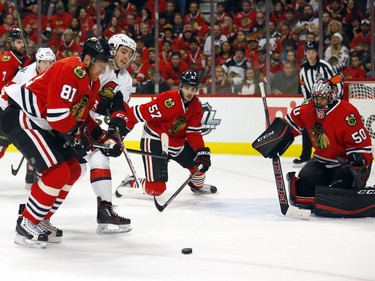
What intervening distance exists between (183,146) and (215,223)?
44.1 inches

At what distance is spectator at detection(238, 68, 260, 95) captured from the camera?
28.1ft

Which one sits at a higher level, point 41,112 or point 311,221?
point 41,112

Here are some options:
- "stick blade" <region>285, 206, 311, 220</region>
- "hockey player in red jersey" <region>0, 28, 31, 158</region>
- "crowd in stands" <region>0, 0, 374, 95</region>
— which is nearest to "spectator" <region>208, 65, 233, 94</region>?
"crowd in stands" <region>0, 0, 374, 95</region>

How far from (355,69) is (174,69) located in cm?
187

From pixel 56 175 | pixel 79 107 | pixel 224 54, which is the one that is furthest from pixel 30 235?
pixel 224 54

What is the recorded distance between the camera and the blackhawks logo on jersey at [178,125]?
573cm

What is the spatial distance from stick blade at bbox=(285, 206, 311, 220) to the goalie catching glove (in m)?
0.33

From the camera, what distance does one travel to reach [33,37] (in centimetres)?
947

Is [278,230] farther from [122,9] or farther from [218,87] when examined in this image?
[122,9]

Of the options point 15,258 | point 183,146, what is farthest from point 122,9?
point 15,258

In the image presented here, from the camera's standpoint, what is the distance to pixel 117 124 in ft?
15.1

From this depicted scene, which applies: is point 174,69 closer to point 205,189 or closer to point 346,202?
point 205,189

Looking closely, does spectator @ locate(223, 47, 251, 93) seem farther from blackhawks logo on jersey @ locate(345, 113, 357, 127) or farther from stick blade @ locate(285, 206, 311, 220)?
stick blade @ locate(285, 206, 311, 220)

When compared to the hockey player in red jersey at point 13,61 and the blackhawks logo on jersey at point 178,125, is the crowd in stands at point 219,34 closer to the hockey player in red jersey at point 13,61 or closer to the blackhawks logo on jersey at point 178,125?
the hockey player in red jersey at point 13,61
